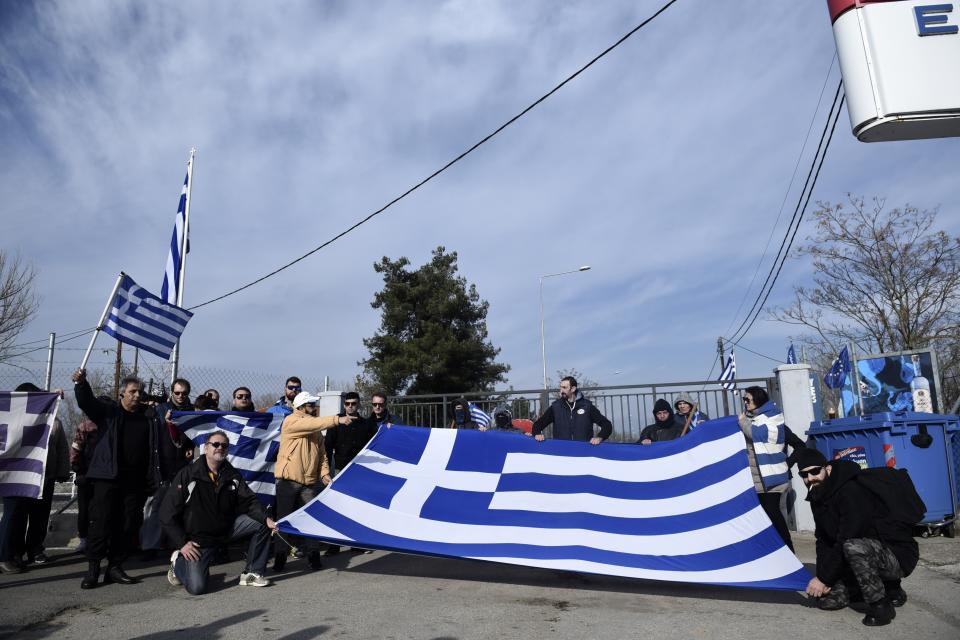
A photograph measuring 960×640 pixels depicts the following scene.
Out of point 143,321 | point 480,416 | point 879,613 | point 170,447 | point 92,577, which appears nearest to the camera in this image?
point 879,613

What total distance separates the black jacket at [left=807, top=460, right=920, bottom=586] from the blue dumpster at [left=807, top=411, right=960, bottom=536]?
11.5 feet

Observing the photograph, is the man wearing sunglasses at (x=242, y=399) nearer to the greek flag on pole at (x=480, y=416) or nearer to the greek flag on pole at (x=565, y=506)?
the greek flag on pole at (x=565, y=506)

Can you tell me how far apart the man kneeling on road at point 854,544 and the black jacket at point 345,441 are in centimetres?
473

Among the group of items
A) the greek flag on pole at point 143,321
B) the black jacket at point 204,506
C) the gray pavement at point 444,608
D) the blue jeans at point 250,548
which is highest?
the greek flag on pole at point 143,321

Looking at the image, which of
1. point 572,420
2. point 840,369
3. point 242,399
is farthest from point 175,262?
point 840,369

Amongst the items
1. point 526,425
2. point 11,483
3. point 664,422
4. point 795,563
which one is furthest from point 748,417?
point 11,483

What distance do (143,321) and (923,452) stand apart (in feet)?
32.2

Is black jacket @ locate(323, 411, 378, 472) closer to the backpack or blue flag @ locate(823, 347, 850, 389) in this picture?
the backpack

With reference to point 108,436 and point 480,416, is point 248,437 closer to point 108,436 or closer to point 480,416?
point 108,436

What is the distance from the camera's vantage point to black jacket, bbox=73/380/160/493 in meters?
5.99

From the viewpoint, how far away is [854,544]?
15.3 feet

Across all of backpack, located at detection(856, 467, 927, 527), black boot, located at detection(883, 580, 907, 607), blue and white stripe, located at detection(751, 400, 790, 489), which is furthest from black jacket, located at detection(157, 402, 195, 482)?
black boot, located at detection(883, 580, 907, 607)

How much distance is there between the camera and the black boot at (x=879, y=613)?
4500mm

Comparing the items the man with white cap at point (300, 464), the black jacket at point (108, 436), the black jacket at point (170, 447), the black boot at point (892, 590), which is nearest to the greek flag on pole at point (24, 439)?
the black jacket at point (108, 436)
